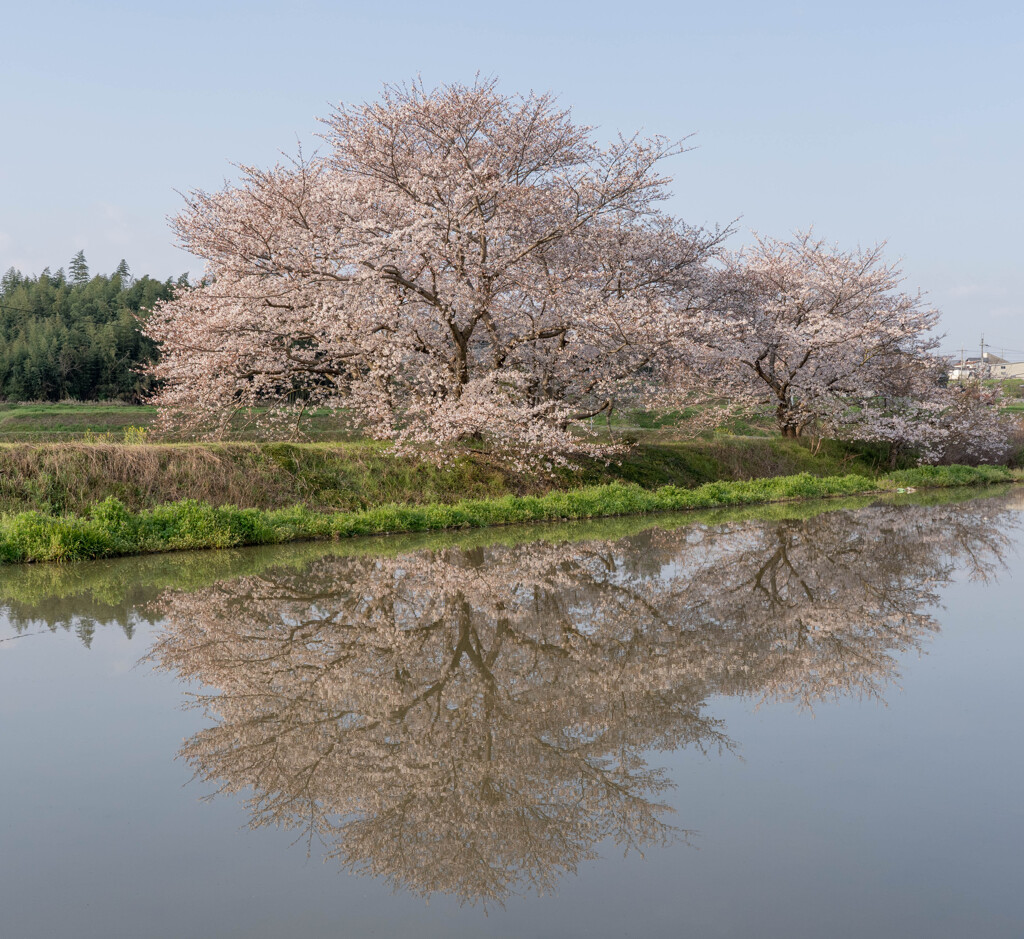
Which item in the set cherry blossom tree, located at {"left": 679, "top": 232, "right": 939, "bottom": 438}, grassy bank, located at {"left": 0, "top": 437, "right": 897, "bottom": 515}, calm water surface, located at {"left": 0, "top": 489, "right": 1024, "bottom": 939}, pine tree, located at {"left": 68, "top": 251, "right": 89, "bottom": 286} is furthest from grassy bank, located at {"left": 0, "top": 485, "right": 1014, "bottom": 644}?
pine tree, located at {"left": 68, "top": 251, "right": 89, "bottom": 286}

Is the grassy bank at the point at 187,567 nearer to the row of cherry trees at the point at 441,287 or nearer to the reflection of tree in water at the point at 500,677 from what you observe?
the reflection of tree in water at the point at 500,677

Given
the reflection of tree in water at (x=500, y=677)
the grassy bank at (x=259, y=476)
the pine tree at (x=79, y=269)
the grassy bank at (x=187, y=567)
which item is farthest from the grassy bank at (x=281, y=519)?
the pine tree at (x=79, y=269)

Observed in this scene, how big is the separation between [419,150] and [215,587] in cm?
1268

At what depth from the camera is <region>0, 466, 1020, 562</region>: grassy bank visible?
13125 millimetres

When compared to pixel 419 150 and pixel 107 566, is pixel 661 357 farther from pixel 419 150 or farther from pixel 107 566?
pixel 107 566

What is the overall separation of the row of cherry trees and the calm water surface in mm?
10156

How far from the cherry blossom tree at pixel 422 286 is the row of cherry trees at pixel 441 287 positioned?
0.05 meters

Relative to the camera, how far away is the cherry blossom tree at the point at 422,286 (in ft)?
61.7

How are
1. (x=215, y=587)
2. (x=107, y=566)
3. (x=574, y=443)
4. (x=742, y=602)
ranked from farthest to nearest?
(x=574, y=443)
(x=107, y=566)
(x=215, y=587)
(x=742, y=602)

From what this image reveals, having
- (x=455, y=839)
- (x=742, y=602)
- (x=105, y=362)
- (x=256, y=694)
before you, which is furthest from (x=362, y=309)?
(x=105, y=362)

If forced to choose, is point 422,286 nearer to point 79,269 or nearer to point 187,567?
point 187,567

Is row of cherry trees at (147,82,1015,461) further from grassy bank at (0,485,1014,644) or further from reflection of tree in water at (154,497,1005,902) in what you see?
reflection of tree in water at (154,497,1005,902)

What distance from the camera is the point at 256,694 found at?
623 centimetres

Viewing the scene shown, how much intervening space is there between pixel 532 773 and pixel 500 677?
72.3 inches
